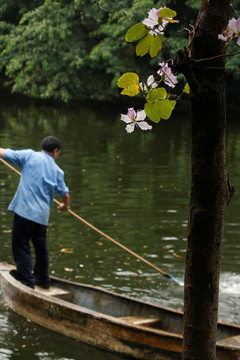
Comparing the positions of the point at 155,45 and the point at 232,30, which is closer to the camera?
the point at 232,30

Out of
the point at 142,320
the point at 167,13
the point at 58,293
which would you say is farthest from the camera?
the point at 58,293

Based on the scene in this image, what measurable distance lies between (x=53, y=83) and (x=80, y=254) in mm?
24120

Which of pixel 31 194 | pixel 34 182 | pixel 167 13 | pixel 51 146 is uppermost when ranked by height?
pixel 167 13

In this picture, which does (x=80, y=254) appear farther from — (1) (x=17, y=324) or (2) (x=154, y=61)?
(2) (x=154, y=61)

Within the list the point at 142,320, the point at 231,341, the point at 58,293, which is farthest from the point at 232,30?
the point at 58,293

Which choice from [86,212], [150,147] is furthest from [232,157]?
[86,212]

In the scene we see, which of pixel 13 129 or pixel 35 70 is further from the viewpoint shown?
pixel 35 70

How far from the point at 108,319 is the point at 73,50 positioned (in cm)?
2847

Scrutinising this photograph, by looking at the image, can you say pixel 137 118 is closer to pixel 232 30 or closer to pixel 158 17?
pixel 158 17

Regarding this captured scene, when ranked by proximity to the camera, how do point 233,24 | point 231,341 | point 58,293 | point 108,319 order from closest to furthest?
point 233,24
point 231,341
point 108,319
point 58,293

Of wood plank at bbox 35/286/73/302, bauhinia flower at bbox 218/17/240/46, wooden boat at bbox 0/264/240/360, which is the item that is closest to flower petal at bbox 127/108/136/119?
bauhinia flower at bbox 218/17/240/46

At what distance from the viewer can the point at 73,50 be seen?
3441cm

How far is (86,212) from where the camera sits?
539 inches

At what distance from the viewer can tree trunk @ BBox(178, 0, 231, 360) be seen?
10.1 ft
